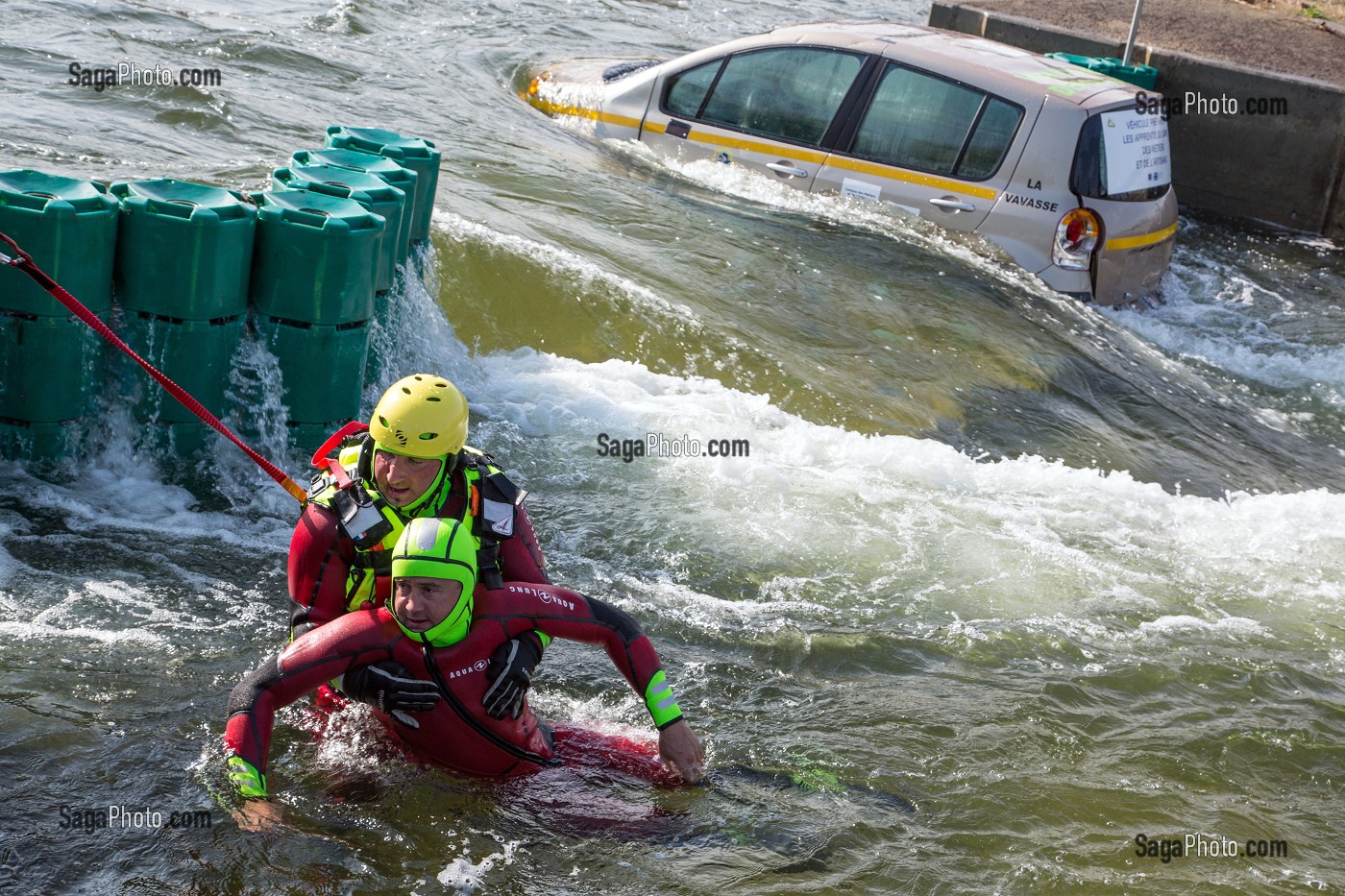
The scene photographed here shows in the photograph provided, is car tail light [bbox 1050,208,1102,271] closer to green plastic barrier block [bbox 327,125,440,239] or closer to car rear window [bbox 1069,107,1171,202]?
car rear window [bbox 1069,107,1171,202]

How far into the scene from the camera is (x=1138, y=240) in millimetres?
9422

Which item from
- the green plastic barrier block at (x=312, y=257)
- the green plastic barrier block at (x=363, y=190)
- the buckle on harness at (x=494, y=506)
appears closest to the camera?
the buckle on harness at (x=494, y=506)

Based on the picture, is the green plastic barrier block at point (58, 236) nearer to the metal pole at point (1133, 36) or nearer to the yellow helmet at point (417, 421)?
the yellow helmet at point (417, 421)

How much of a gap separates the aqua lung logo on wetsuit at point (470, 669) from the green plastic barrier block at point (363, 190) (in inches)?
104

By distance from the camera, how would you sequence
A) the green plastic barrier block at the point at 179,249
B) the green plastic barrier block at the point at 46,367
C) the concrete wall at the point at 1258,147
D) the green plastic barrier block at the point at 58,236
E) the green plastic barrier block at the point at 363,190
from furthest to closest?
1. the concrete wall at the point at 1258,147
2. the green plastic barrier block at the point at 363,190
3. the green plastic barrier block at the point at 179,249
4. the green plastic barrier block at the point at 46,367
5. the green plastic barrier block at the point at 58,236

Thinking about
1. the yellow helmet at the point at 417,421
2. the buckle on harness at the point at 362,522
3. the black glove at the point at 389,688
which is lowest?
the black glove at the point at 389,688

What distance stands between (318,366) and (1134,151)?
5.93 meters

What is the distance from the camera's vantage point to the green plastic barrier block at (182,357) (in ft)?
19.1

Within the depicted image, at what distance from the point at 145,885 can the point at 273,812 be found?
16.9 inches

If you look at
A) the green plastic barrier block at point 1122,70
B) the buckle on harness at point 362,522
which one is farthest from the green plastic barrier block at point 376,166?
the green plastic barrier block at point 1122,70

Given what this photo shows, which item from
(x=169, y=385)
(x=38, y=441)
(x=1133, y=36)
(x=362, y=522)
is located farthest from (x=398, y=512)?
(x=1133, y=36)

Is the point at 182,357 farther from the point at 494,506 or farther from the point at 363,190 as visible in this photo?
the point at 494,506

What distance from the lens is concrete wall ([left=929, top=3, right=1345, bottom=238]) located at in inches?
497

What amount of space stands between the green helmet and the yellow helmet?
401 millimetres
